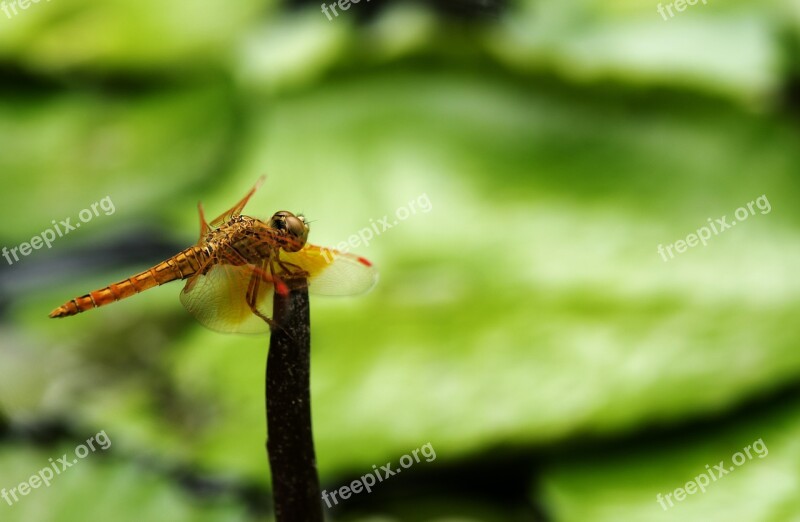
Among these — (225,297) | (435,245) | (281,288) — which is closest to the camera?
(281,288)

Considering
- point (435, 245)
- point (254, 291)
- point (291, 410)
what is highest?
point (435, 245)

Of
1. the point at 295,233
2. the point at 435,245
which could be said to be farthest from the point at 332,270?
the point at 435,245

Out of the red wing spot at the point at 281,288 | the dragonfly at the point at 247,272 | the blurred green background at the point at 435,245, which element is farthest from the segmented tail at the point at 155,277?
the blurred green background at the point at 435,245

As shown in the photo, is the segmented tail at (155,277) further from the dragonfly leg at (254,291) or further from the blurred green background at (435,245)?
the blurred green background at (435,245)

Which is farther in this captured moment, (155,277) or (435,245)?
(435,245)

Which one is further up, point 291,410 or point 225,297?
point 225,297

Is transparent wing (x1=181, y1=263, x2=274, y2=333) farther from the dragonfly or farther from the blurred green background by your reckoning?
the blurred green background

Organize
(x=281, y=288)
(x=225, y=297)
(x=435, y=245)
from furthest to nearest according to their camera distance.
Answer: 1. (x=435, y=245)
2. (x=225, y=297)
3. (x=281, y=288)

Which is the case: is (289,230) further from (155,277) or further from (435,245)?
(435,245)
